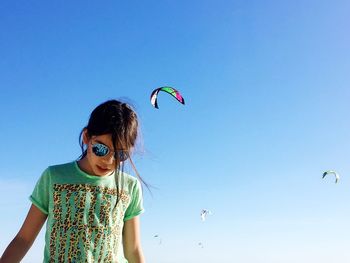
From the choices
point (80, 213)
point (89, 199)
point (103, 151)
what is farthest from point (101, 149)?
point (80, 213)

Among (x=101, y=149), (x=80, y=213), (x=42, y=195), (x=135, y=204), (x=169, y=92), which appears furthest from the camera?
(x=169, y=92)

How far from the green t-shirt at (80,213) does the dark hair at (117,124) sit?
0.75ft

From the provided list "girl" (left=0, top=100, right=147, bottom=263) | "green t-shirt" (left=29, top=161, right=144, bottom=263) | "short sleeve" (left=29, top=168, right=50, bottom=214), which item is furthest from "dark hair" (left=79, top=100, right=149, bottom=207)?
"short sleeve" (left=29, top=168, right=50, bottom=214)

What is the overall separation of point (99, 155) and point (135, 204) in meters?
0.92

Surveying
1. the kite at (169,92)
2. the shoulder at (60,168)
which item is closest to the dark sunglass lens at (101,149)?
the shoulder at (60,168)

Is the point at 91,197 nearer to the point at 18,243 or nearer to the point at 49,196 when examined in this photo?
the point at 49,196

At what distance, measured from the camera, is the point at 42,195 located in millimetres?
5555

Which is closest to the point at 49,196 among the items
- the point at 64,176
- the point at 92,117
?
the point at 64,176

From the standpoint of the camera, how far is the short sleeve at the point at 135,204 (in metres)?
5.84

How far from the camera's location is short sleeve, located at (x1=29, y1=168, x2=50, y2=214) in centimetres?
554

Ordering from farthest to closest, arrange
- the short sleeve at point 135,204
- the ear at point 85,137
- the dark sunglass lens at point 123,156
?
the short sleeve at point 135,204
the ear at point 85,137
the dark sunglass lens at point 123,156

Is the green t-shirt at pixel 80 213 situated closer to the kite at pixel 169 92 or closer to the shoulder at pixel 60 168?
the shoulder at pixel 60 168

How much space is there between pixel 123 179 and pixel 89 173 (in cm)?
41

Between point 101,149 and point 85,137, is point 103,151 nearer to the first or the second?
point 101,149
